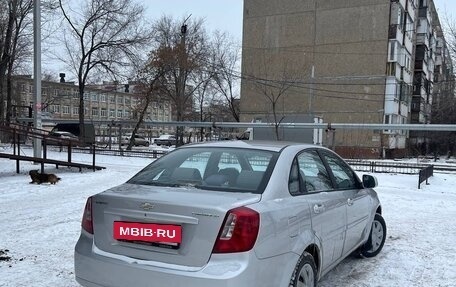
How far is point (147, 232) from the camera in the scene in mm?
3045

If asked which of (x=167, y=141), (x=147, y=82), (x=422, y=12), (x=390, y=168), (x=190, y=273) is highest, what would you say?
(x=422, y=12)

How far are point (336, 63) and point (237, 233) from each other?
1452 inches

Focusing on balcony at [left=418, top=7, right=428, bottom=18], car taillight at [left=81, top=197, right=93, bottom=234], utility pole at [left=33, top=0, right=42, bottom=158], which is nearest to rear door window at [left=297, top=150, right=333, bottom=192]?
car taillight at [left=81, top=197, right=93, bottom=234]

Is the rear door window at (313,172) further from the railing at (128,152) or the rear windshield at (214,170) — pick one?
the railing at (128,152)

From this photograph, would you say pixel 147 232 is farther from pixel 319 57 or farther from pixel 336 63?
pixel 319 57

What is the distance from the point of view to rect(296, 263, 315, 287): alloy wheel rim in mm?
3401

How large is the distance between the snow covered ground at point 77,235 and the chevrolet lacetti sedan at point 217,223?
3.75 ft

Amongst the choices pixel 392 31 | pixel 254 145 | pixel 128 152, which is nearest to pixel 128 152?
pixel 128 152

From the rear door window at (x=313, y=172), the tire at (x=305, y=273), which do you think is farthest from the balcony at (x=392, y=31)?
the tire at (x=305, y=273)

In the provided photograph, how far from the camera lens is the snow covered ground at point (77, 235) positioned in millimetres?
4617

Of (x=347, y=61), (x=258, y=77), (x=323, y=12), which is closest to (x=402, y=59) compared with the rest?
(x=347, y=61)

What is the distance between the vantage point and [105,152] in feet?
74.9

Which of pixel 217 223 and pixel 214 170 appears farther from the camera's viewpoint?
pixel 214 170

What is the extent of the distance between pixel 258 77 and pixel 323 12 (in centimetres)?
817
